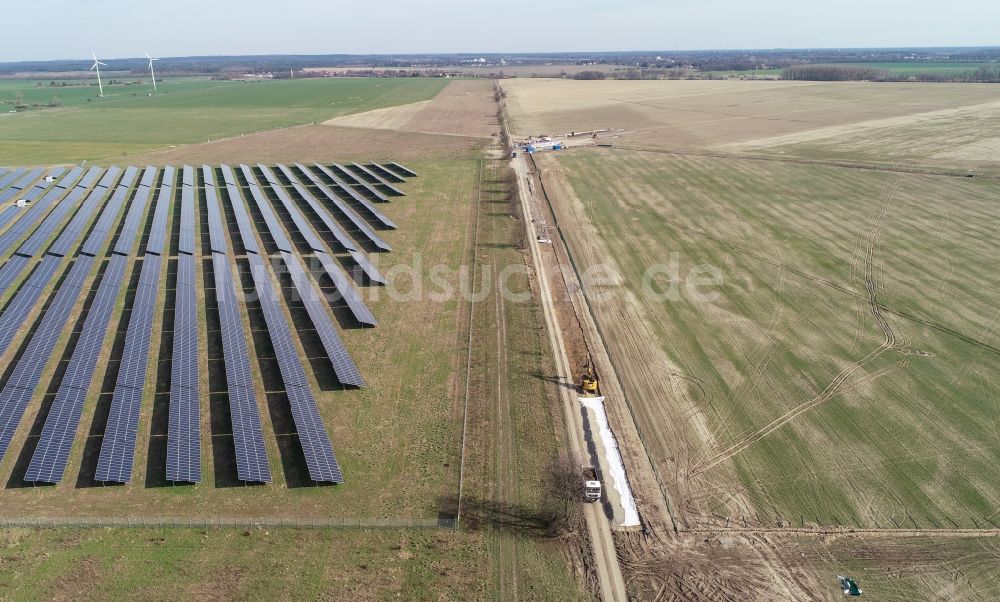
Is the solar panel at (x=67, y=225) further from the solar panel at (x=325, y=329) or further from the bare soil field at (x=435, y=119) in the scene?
the bare soil field at (x=435, y=119)

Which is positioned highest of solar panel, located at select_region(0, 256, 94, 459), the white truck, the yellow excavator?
solar panel, located at select_region(0, 256, 94, 459)

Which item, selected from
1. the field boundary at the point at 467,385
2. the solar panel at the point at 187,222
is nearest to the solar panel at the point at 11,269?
the solar panel at the point at 187,222

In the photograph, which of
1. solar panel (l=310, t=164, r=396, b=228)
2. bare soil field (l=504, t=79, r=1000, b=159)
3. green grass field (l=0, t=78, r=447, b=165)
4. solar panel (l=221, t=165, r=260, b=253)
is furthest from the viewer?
green grass field (l=0, t=78, r=447, b=165)

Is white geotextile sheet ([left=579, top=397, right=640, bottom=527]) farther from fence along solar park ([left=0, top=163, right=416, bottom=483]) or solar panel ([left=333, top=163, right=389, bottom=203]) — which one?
solar panel ([left=333, top=163, right=389, bottom=203])

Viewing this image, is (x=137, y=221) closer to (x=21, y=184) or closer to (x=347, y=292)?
(x=21, y=184)

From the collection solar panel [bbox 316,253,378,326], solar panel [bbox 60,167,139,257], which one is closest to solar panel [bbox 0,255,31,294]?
solar panel [bbox 60,167,139,257]
